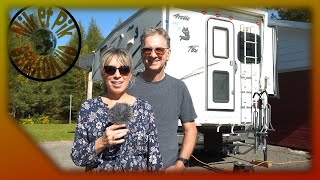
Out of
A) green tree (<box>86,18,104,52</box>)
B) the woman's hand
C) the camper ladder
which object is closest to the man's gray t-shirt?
the woman's hand

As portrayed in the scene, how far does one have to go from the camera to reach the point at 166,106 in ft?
8.04

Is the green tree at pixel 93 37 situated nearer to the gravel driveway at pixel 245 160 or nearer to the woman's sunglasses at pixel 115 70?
the gravel driveway at pixel 245 160

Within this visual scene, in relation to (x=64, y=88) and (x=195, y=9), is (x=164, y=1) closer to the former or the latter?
(x=195, y=9)

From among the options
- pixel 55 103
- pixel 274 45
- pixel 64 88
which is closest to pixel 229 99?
pixel 274 45

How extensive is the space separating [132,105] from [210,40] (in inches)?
184

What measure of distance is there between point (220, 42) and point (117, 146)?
4.96m

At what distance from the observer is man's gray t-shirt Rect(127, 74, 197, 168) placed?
245 centimetres

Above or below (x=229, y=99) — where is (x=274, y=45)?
above

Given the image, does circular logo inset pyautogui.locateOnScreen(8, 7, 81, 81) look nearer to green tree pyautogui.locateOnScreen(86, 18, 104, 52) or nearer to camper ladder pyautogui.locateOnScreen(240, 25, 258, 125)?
camper ladder pyautogui.locateOnScreen(240, 25, 258, 125)

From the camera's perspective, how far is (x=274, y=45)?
741 centimetres

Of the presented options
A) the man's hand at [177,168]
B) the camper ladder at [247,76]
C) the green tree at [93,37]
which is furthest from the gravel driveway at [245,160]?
the green tree at [93,37]

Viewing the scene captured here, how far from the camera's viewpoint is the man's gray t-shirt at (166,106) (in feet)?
8.03

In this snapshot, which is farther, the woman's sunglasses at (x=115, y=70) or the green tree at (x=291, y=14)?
the green tree at (x=291, y=14)

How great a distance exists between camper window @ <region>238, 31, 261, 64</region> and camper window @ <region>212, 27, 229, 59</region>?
27cm
